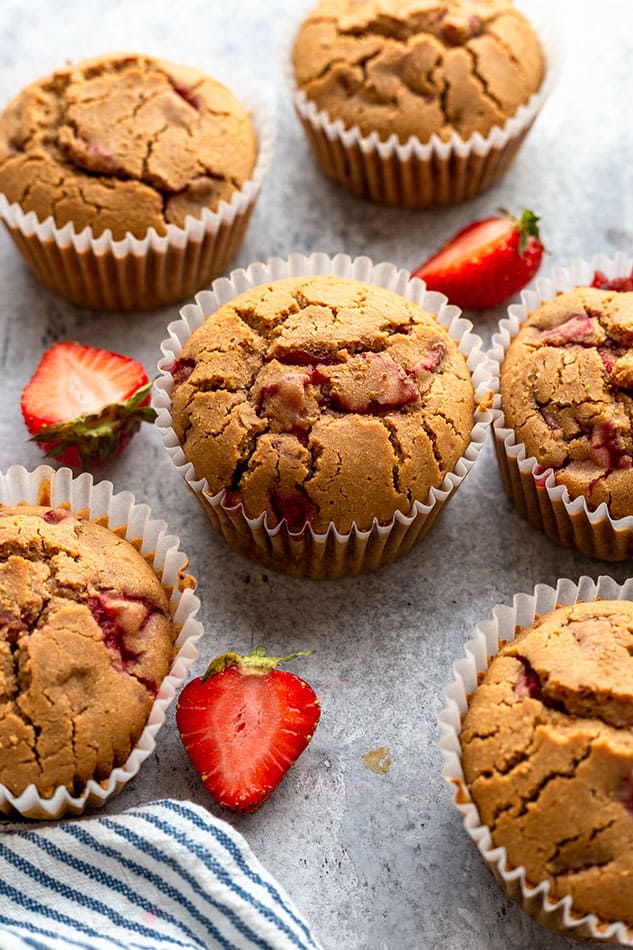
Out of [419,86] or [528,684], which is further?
[419,86]

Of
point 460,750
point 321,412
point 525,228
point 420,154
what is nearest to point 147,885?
point 460,750

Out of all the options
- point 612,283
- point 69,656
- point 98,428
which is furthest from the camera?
point 612,283

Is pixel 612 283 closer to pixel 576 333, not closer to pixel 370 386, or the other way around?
pixel 576 333

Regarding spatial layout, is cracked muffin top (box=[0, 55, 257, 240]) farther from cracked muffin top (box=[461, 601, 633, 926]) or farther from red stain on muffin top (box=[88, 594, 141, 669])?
cracked muffin top (box=[461, 601, 633, 926])

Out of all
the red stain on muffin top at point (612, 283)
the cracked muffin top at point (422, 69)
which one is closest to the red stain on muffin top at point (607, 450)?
the red stain on muffin top at point (612, 283)

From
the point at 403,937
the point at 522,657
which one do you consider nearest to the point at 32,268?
the point at 522,657

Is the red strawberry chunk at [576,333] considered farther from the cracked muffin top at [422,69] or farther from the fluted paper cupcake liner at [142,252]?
the fluted paper cupcake liner at [142,252]
